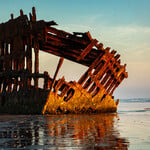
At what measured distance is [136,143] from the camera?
6.05 metres

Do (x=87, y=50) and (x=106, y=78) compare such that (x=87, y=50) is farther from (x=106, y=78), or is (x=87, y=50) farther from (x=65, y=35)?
(x=106, y=78)

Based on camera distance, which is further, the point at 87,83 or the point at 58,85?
the point at 87,83

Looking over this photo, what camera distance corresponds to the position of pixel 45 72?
16.5 metres

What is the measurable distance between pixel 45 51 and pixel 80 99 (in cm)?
366

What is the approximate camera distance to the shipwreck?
54.4 feet

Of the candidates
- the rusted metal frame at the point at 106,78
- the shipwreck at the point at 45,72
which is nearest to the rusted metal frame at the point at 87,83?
the shipwreck at the point at 45,72

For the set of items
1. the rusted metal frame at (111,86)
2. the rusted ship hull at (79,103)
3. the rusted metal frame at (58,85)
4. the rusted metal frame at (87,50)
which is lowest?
the rusted ship hull at (79,103)

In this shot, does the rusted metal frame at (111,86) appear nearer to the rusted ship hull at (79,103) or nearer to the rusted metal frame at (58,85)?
the rusted ship hull at (79,103)

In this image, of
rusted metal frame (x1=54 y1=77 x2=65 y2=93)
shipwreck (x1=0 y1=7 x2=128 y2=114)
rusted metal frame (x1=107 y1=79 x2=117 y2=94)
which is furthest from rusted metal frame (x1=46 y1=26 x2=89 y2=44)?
rusted metal frame (x1=107 y1=79 x2=117 y2=94)

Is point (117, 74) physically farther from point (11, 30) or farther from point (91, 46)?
point (11, 30)

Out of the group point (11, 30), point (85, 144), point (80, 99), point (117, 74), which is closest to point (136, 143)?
point (85, 144)

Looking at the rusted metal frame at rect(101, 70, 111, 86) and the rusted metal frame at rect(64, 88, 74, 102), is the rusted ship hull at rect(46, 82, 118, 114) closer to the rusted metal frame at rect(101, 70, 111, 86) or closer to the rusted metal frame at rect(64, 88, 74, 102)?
the rusted metal frame at rect(64, 88, 74, 102)

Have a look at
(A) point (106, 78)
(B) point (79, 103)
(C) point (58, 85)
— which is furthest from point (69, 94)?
(A) point (106, 78)

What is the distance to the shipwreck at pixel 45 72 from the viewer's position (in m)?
16.6
